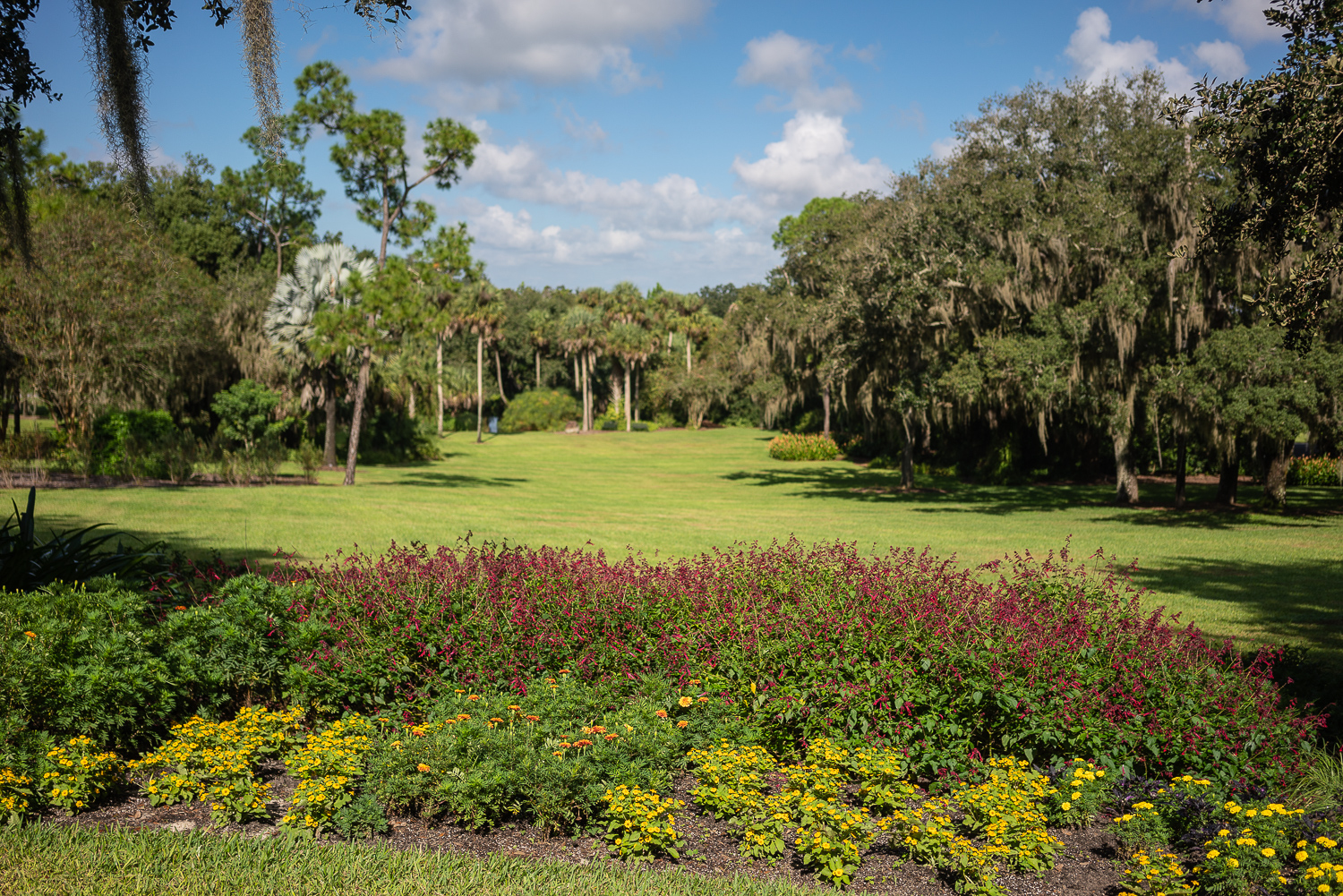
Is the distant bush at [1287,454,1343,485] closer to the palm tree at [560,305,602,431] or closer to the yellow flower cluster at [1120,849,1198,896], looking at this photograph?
the yellow flower cluster at [1120,849,1198,896]

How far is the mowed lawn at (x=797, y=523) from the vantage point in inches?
445

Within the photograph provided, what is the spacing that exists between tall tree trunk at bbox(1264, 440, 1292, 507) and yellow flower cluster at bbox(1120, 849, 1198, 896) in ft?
61.7

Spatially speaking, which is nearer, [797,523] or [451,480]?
[797,523]

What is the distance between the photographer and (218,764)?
14.3ft

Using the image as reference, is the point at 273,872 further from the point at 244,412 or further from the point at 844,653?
the point at 244,412

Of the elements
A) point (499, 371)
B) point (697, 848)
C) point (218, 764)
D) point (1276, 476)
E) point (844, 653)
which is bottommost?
point (697, 848)

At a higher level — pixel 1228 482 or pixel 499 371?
pixel 499 371

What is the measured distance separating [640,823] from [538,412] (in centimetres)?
6037

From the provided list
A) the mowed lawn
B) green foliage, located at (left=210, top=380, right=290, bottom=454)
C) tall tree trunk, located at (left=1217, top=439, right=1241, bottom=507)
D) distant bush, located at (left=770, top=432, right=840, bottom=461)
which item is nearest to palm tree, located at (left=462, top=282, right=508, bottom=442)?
distant bush, located at (left=770, top=432, right=840, bottom=461)

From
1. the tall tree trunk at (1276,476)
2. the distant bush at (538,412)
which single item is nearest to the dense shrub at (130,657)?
the tall tree trunk at (1276,476)

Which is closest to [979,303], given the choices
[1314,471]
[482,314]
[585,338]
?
[1314,471]

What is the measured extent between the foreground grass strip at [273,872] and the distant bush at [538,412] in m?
59.0

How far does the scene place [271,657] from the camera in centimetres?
564

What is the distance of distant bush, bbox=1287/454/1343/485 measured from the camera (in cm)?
2481
